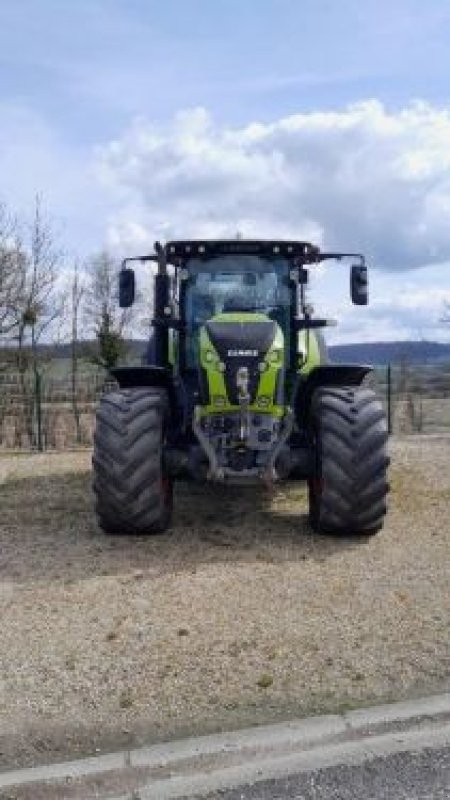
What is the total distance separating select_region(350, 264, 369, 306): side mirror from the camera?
10.0 m

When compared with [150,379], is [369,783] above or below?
below

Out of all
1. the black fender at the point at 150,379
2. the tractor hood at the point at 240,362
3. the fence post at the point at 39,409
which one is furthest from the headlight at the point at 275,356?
the fence post at the point at 39,409

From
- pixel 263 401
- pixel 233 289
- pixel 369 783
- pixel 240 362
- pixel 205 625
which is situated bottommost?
pixel 369 783

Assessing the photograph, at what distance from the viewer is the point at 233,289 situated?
9.54m

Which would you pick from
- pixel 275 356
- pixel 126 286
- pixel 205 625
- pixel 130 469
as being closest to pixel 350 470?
pixel 275 356

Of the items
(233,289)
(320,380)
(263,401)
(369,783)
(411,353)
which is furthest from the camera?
(411,353)

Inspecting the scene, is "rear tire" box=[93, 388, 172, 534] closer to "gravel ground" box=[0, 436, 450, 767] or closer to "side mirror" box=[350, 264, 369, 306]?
"gravel ground" box=[0, 436, 450, 767]

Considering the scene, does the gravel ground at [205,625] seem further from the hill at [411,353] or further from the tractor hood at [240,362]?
the hill at [411,353]

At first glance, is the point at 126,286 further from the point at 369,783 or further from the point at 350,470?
the point at 369,783

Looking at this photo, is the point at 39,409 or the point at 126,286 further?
the point at 39,409

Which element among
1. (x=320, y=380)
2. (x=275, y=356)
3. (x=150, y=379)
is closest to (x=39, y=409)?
(x=150, y=379)

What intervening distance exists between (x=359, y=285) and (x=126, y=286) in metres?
2.26

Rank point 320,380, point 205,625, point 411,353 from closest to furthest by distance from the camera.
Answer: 1. point 205,625
2. point 320,380
3. point 411,353

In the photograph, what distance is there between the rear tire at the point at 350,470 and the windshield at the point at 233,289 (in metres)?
1.43
